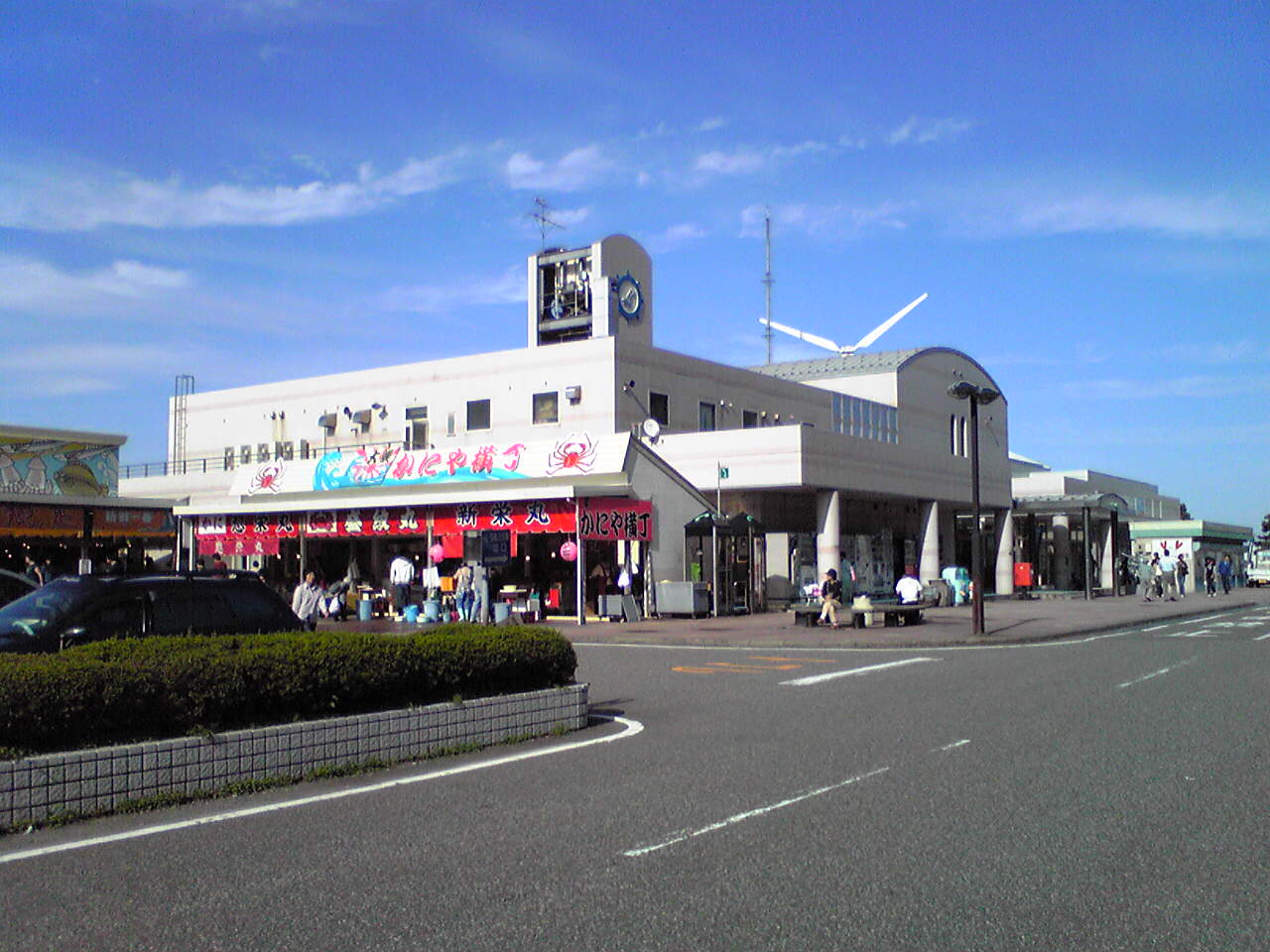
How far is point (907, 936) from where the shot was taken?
199 inches

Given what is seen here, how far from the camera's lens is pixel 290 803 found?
7945 mm

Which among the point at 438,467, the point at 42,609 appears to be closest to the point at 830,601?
the point at 438,467

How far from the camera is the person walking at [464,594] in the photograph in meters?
28.1

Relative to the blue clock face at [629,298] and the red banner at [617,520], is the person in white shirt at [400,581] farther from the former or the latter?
the blue clock face at [629,298]

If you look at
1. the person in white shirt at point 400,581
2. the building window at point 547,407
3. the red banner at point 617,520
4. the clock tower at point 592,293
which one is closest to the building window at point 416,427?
the building window at point 547,407

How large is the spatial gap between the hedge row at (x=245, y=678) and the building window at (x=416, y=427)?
3654 centimetres

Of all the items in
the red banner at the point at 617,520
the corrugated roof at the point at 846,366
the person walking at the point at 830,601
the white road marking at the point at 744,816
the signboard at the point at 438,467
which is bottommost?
the white road marking at the point at 744,816

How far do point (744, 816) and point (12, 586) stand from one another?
43.1 feet

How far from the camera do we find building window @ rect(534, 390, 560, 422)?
44.6m

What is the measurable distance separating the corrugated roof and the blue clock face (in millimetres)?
7810

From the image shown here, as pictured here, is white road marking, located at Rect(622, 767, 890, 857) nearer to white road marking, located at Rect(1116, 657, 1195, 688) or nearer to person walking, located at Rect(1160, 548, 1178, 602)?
white road marking, located at Rect(1116, 657, 1195, 688)

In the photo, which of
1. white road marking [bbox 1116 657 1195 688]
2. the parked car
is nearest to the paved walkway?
white road marking [bbox 1116 657 1195 688]

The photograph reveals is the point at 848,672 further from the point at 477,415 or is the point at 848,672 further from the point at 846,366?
the point at 846,366

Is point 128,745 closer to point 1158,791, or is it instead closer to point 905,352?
point 1158,791
